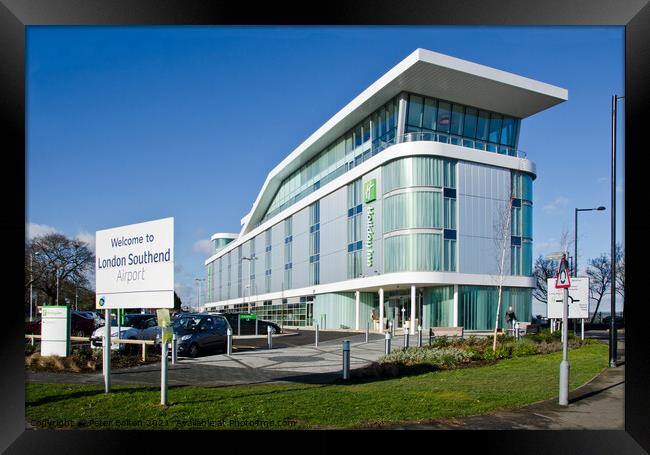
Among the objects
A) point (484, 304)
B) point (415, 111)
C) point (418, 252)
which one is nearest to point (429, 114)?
point (415, 111)

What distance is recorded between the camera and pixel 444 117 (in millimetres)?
37031

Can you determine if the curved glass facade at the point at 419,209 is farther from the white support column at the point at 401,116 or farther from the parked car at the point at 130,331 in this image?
the parked car at the point at 130,331

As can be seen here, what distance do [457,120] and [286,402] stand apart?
100.0ft

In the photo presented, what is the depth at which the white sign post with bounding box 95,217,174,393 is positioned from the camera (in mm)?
10125

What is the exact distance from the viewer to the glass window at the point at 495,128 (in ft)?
127

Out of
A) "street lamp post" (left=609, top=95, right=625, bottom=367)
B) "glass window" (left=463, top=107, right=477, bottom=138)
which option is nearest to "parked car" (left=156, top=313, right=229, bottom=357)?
"street lamp post" (left=609, top=95, right=625, bottom=367)

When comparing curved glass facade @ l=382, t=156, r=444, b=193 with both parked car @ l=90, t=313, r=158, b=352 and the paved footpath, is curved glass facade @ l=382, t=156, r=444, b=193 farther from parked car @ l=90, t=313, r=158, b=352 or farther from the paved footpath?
parked car @ l=90, t=313, r=158, b=352

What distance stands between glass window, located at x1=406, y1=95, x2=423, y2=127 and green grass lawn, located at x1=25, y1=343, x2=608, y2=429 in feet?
82.1

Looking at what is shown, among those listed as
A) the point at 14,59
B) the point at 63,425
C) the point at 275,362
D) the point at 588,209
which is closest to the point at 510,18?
the point at 14,59

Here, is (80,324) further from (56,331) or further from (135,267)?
(135,267)

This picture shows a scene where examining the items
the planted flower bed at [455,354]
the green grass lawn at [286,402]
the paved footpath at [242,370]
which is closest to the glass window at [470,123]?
the planted flower bed at [455,354]

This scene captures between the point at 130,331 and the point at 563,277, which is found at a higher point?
the point at 563,277

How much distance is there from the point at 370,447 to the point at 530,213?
30.3 m

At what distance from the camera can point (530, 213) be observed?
35469 millimetres
